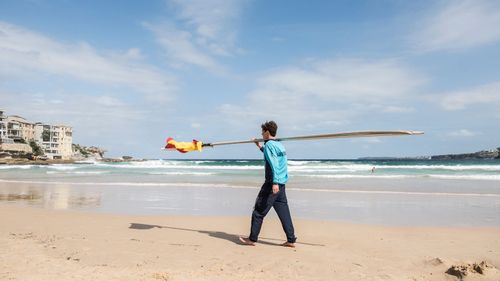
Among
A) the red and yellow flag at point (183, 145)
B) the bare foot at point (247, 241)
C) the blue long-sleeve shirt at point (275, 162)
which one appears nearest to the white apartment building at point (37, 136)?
the red and yellow flag at point (183, 145)

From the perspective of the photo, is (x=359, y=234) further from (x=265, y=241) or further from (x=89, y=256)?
(x=89, y=256)

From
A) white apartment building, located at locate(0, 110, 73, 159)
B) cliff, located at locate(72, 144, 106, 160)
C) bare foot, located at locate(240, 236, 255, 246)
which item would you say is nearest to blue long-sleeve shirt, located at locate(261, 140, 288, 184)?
bare foot, located at locate(240, 236, 255, 246)

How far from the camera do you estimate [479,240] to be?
656cm

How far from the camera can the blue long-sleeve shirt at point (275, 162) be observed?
5.84 m

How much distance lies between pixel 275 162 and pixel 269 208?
677mm

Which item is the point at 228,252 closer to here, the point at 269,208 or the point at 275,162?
the point at 269,208

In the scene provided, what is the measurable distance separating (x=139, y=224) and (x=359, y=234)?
13.3ft

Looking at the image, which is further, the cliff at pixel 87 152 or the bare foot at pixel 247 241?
the cliff at pixel 87 152

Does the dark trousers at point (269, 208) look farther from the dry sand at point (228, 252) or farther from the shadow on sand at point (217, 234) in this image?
the shadow on sand at point (217, 234)

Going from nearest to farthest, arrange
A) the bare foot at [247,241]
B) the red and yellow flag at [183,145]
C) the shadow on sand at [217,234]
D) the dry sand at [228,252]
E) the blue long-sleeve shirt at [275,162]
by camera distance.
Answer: the dry sand at [228,252] < the blue long-sleeve shirt at [275,162] < the bare foot at [247,241] < the shadow on sand at [217,234] < the red and yellow flag at [183,145]

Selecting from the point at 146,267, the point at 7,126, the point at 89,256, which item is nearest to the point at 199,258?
the point at 146,267

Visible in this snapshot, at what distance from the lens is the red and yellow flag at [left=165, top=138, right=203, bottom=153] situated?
7.37m

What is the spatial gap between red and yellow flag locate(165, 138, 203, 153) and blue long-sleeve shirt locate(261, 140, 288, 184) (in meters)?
1.88

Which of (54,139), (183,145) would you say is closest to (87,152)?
(54,139)
